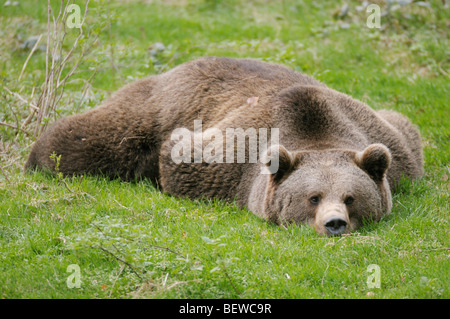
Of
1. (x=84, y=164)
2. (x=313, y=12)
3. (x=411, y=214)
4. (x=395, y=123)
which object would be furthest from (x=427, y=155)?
(x=313, y=12)

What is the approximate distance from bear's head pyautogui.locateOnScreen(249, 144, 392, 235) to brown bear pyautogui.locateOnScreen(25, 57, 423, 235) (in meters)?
0.01

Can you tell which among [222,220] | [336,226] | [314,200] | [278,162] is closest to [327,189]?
[314,200]

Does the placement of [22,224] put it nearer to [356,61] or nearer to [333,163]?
[333,163]

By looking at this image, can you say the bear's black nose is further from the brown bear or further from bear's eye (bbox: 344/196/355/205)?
bear's eye (bbox: 344/196/355/205)

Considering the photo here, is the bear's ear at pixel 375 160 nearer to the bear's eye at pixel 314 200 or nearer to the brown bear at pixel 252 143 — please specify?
the brown bear at pixel 252 143

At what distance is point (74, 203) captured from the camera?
6.93 m

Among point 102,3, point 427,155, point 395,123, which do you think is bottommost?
point 427,155

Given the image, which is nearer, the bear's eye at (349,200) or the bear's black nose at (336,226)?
the bear's black nose at (336,226)

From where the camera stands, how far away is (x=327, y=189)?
6.06m

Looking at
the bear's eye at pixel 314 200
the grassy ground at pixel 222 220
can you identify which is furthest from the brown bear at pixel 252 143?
the grassy ground at pixel 222 220

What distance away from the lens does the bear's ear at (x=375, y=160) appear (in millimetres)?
6270

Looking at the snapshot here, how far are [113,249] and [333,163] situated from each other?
2.38 meters

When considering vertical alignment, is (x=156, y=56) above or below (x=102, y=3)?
below
